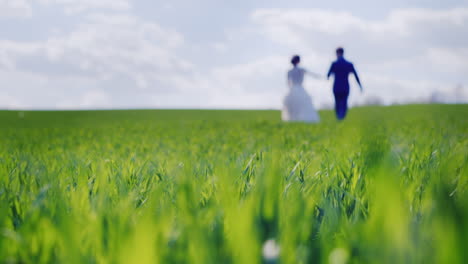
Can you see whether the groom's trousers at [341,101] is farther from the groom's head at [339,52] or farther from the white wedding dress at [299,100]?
the groom's head at [339,52]

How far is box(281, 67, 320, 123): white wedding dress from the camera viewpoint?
53.8 ft

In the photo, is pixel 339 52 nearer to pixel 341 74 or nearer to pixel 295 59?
pixel 341 74

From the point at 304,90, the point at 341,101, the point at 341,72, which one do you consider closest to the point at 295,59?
the point at 304,90

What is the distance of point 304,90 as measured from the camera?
54.6ft

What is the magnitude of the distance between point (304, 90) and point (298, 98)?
0.47 metres

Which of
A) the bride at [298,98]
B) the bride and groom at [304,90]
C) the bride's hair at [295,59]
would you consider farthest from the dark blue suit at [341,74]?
the bride's hair at [295,59]

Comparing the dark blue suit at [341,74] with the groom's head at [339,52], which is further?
the groom's head at [339,52]

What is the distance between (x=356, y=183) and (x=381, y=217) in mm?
1186

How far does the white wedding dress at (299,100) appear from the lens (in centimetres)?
1641

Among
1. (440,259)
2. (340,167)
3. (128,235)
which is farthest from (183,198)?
(340,167)

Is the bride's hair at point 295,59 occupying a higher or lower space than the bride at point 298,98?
→ higher

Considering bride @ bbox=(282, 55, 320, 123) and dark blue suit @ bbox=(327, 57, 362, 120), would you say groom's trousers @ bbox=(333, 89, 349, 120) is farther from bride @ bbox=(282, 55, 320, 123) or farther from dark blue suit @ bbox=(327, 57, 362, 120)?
bride @ bbox=(282, 55, 320, 123)

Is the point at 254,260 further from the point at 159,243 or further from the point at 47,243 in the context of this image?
the point at 47,243

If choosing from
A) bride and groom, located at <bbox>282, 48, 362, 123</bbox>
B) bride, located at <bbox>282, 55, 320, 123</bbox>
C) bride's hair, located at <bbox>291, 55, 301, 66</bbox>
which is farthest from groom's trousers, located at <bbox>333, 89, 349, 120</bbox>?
bride's hair, located at <bbox>291, 55, 301, 66</bbox>
